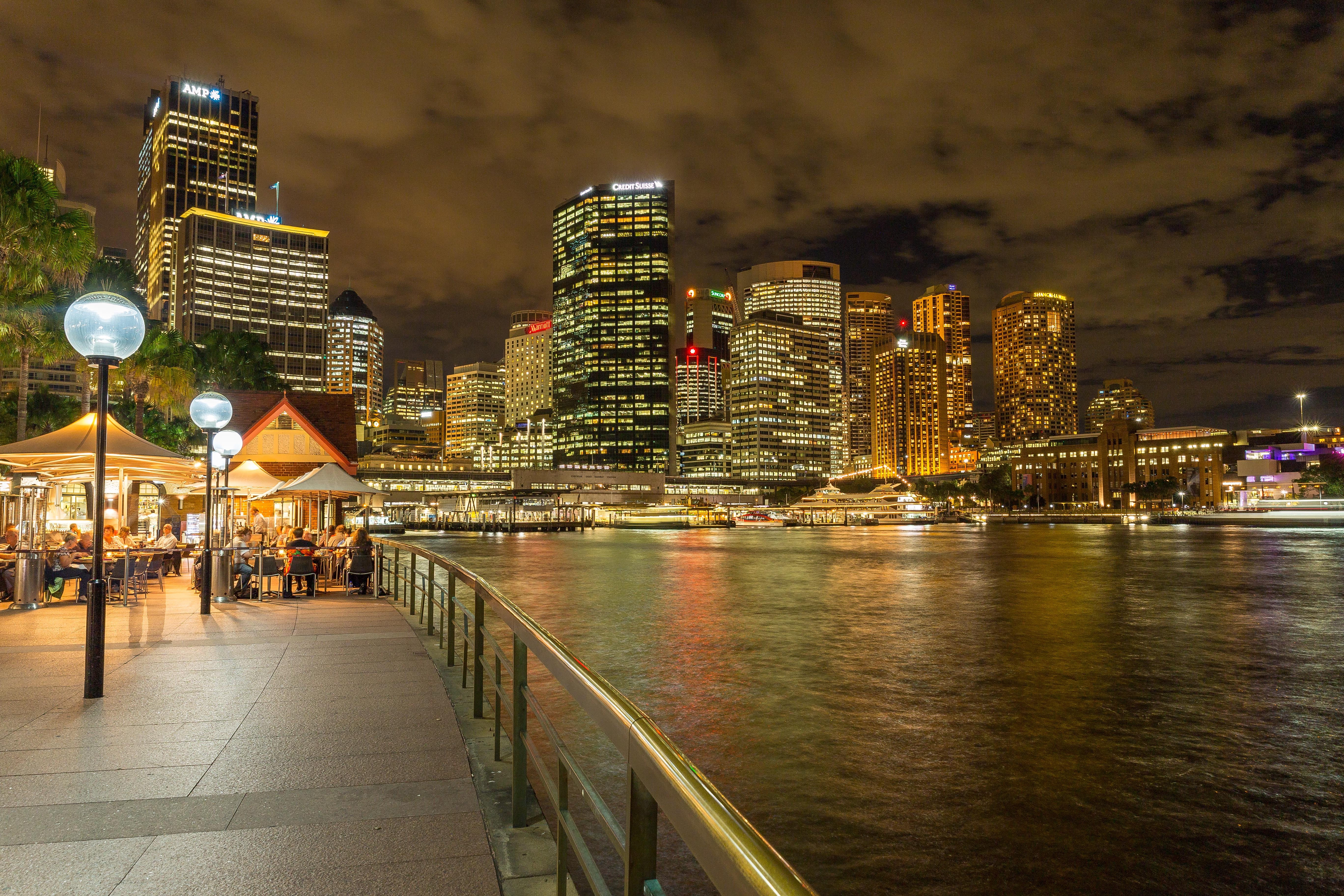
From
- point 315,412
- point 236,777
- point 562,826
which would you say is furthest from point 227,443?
point 315,412

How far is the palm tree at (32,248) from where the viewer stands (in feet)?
72.2

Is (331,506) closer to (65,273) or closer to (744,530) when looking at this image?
(65,273)

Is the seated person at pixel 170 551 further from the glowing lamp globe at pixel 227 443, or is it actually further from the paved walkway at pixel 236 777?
the paved walkway at pixel 236 777

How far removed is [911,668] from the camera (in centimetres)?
1338

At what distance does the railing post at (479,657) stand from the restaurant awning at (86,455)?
37.0 feet

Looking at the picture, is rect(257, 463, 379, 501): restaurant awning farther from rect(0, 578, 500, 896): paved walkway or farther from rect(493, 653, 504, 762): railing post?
rect(493, 653, 504, 762): railing post

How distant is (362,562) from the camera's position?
58.1 feet

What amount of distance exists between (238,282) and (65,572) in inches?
7986

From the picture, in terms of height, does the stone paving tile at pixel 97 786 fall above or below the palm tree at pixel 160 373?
below

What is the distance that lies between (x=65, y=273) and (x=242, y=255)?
190m

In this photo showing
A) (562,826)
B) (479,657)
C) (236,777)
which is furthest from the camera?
(479,657)

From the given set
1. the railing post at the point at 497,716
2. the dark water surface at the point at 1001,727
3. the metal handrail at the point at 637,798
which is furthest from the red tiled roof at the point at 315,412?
the metal handrail at the point at 637,798

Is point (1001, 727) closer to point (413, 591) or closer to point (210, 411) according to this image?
point (413, 591)

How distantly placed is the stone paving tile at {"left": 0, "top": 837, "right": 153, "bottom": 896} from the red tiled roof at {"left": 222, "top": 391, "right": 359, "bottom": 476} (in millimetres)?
33088
